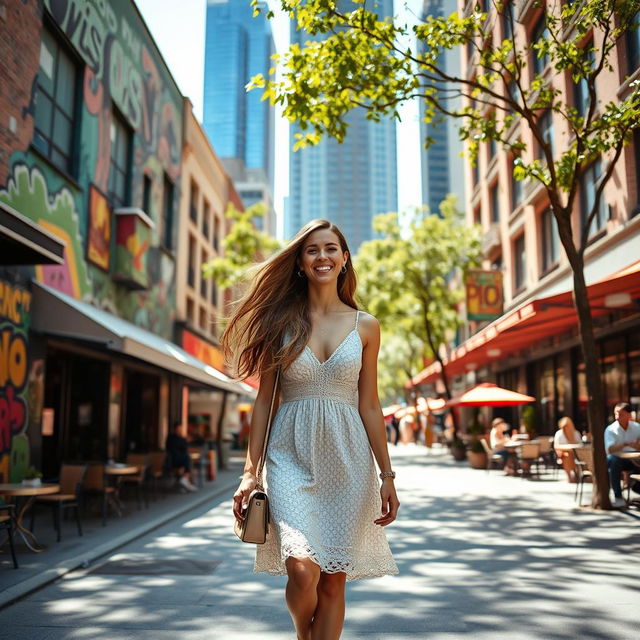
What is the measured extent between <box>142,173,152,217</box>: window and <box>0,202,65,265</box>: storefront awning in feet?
34.4

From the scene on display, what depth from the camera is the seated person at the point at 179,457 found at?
15.2 m

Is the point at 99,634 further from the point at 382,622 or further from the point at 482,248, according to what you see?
the point at 482,248

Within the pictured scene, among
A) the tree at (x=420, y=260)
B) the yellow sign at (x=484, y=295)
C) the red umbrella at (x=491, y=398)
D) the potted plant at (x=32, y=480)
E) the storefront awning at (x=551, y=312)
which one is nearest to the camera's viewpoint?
the potted plant at (x=32, y=480)

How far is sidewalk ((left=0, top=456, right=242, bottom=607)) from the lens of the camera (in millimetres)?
6199


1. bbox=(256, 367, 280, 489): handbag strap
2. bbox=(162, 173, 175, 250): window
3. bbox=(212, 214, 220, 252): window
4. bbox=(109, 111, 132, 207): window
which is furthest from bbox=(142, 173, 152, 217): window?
bbox=(256, 367, 280, 489): handbag strap

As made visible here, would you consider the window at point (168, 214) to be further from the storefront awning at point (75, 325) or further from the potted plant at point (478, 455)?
the potted plant at point (478, 455)

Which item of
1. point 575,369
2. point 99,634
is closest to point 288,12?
point 99,634

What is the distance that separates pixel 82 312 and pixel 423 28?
6.67 meters

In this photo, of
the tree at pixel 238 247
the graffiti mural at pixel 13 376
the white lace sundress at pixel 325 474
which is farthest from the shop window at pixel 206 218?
the white lace sundress at pixel 325 474

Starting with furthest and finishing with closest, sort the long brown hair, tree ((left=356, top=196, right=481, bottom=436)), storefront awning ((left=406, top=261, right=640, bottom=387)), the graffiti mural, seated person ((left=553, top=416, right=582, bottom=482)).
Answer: tree ((left=356, top=196, right=481, bottom=436)), seated person ((left=553, top=416, right=582, bottom=482)), storefront awning ((left=406, top=261, right=640, bottom=387)), the graffiti mural, the long brown hair

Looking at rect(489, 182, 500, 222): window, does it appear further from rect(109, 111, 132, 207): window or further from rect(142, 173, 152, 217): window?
rect(109, 111, 132, 207): window

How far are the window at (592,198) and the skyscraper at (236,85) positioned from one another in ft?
486

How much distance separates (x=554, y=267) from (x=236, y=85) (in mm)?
162778

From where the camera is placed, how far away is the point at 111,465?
39.2ft
